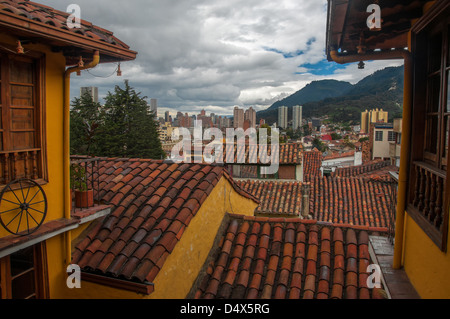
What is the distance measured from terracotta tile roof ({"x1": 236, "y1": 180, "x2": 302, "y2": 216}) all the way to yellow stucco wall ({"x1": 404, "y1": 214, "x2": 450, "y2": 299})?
918 cm

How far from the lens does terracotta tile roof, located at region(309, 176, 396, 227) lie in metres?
13.3

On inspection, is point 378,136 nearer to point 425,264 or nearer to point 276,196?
point 276,196

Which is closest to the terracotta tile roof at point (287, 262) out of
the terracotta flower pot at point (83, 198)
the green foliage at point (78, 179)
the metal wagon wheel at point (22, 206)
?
the terracotta flower pot at point (83, 198)

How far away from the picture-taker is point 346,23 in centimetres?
387

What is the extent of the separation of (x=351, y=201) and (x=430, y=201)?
12.5m

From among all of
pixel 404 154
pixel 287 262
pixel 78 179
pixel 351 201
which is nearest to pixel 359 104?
pixel 351 201

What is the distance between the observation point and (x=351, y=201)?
48.3 feet

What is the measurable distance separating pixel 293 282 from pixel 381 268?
1.26m

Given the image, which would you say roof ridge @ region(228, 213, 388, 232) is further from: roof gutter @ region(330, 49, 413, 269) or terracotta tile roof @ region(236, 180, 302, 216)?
terracotta tile roof @ region(236, 180, 302, 216)

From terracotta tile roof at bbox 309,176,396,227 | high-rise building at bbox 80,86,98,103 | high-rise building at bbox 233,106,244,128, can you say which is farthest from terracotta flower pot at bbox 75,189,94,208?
high-rise building at bbox 233,106,244,128

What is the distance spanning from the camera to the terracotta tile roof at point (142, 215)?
3924mm

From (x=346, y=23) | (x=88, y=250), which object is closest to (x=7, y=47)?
(x=88, y=250)

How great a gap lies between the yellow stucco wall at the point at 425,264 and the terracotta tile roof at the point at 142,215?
9.38 ft
